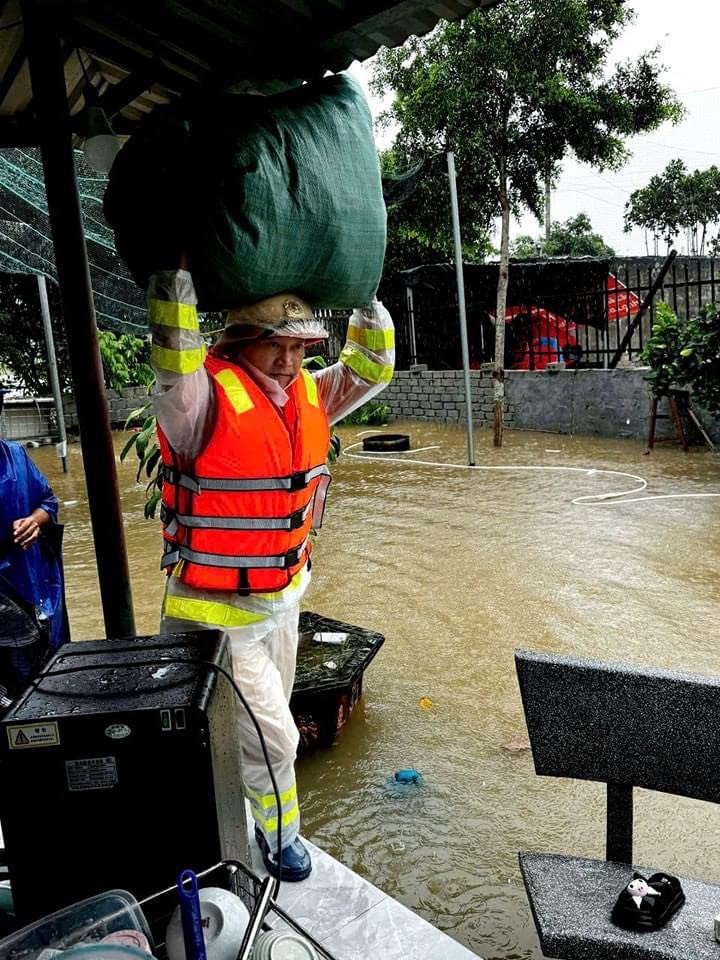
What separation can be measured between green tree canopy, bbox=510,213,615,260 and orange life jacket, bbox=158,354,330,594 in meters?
26.5

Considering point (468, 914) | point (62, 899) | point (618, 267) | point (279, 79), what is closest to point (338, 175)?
point (279, 79)

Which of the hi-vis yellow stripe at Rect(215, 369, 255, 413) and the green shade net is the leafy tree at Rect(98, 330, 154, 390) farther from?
the hi-vis yellow stripe at Rect(215, 369, 255, 413)

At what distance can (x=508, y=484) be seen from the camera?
826cm

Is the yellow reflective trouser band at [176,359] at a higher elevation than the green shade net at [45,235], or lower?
lower

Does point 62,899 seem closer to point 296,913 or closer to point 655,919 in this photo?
point 296,913

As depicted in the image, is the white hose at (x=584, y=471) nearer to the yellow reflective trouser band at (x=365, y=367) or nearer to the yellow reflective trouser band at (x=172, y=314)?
the yellow reflective trouser band at (x=365, y=367)

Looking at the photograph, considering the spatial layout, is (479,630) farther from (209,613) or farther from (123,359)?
(123,359)

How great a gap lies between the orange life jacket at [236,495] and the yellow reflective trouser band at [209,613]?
0.06 m

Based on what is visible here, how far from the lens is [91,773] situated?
1.52 m

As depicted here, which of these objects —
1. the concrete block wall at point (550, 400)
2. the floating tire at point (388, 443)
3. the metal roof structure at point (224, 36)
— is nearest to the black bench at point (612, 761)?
the metal roof structure at point (224, 36)

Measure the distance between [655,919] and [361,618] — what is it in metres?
3.05

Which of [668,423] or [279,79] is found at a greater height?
[279,79]

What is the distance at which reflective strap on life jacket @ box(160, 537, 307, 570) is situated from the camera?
2.22 meters

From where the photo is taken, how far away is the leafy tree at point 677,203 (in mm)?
28562
